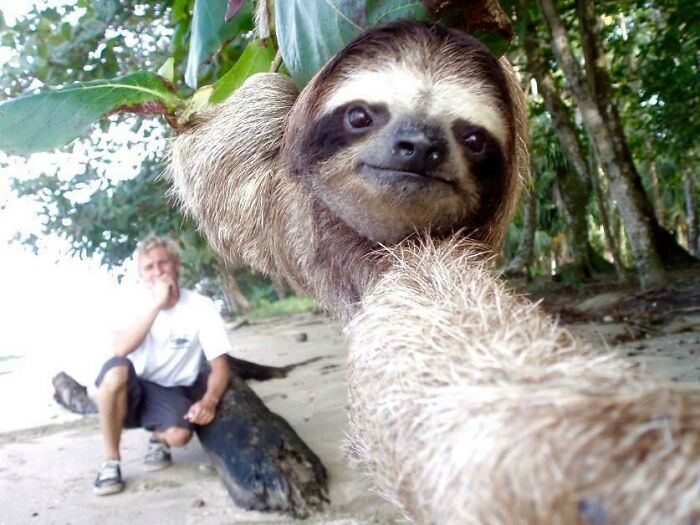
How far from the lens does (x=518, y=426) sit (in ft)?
3.25

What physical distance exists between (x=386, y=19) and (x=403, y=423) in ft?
5.03

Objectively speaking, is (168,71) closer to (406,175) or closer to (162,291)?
(406,175)

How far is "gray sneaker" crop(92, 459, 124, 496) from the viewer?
15.4 ft

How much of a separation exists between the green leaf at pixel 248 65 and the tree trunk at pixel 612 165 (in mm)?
6576

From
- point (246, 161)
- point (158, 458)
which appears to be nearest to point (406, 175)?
point (246, 161)

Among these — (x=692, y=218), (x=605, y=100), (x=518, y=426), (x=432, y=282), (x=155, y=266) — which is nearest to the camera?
(x=518, y=426)

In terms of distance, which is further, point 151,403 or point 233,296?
point 233,296

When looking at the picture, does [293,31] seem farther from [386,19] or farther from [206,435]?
[206,435]

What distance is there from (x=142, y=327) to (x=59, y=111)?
3.09m

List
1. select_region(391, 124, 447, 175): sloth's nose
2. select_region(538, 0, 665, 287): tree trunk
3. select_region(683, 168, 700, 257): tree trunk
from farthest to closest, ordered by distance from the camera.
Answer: select_region(683, 168, 700, 257): tree trunk → select_region(538, 0, 665, 287): tree trunk → select_region(391, 124, 447, 175): sloth's nose

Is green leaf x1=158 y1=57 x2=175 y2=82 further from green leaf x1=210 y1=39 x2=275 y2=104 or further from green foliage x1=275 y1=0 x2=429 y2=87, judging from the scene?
green foliage x1=275 y1=0 x2=429 y2=87

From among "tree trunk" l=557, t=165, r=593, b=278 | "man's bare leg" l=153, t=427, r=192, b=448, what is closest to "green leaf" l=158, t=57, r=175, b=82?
"man's bare leg" l=153, t=427, r=192, b=448

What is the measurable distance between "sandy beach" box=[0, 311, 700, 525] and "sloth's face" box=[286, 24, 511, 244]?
1377 mm

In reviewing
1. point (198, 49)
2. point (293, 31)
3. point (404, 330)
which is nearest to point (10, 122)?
point (198, 49)
